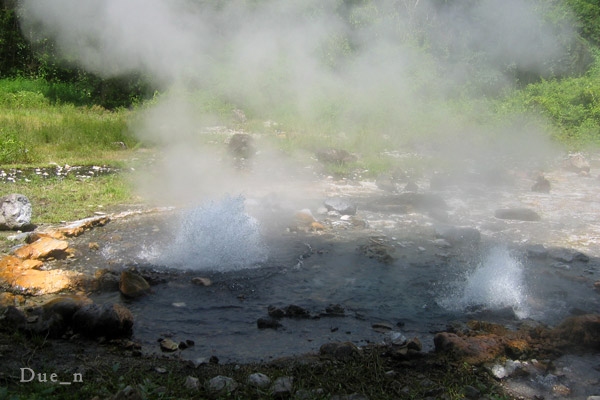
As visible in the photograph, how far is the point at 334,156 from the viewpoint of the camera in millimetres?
9539

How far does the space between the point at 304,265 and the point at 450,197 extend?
3.65m

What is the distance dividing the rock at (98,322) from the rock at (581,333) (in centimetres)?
293

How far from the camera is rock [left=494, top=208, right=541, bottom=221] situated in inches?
276

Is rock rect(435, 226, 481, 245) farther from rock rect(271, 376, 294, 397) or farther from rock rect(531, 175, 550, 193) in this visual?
rock rect(271, 376, 294, 397)

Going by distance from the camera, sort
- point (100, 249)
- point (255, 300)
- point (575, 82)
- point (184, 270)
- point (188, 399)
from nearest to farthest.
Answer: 1. point (188, 399)
2. point (255, 300)
3. point (184, 270)
4. point (100, 249)
5. point (575, 82)

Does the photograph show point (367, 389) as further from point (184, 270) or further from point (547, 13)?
point (547, 13)

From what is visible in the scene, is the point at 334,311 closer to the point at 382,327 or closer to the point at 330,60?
the point at 382,327

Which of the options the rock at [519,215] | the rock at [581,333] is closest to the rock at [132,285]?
the rock at [581,333]

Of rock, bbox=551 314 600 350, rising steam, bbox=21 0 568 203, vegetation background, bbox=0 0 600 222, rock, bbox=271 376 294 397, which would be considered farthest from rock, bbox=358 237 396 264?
vegetation background, bbox=0 0 600 222

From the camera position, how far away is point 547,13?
12719 mm

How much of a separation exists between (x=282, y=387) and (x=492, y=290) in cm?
232

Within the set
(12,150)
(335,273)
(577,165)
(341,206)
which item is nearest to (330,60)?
Answer: (341,206)

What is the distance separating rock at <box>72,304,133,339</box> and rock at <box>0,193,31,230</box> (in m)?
2.62

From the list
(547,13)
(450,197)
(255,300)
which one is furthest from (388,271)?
(547,13)
